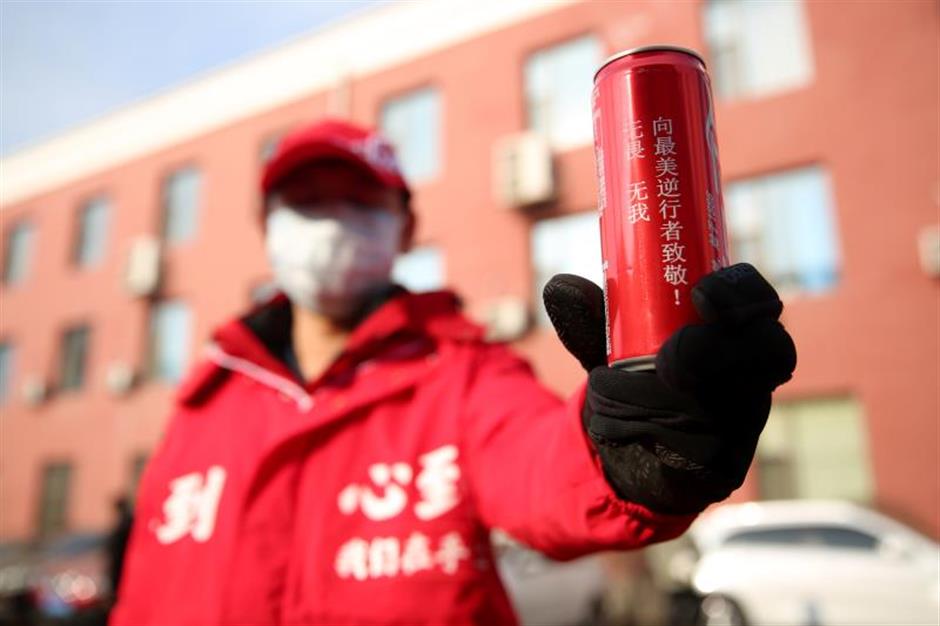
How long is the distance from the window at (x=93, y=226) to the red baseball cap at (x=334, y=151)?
15.3 meters

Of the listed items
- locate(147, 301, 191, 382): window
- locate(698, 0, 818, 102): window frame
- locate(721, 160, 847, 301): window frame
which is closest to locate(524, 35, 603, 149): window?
locate(698, 0, 818, 102): window frame

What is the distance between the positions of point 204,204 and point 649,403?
15015mm

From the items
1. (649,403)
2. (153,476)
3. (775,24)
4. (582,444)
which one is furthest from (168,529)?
(775,24)

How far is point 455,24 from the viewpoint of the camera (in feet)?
38.6

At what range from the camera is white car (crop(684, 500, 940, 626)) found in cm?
635

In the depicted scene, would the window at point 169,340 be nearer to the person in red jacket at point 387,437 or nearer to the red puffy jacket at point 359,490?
the person in red jacket at point 387,437

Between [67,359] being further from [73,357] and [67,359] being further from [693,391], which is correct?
[693,391]

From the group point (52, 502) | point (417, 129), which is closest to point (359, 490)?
point (417, 129)

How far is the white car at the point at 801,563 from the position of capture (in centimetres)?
635

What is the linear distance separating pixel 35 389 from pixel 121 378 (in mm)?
2095

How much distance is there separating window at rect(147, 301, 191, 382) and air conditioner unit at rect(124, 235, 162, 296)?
1.67 ft

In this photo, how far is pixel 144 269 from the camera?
1471 cm

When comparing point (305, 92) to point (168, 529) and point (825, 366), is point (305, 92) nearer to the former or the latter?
point (825, 366)

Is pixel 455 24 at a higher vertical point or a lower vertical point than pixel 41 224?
higher
